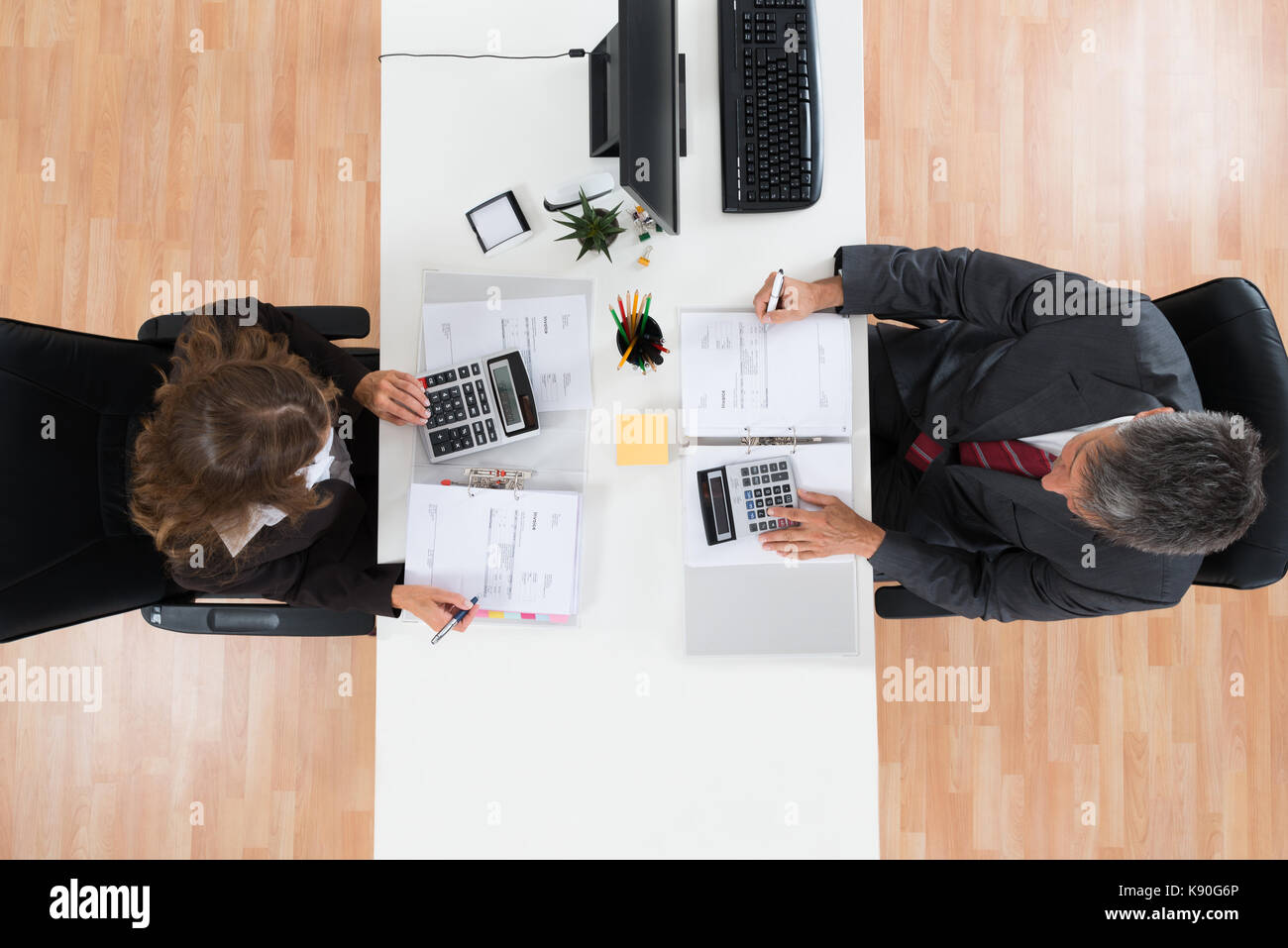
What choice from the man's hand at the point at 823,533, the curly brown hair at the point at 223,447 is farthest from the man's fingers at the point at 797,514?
the curly brown hair at the point at 223,447

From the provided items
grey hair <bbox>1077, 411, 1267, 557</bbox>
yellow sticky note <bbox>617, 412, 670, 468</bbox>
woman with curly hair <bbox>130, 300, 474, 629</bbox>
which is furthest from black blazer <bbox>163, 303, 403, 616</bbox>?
grey hair <bbox>1077, 411, 1267, 557</bbox>

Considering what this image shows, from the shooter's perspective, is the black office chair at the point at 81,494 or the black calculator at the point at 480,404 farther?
the black calculator at the point at 480,404

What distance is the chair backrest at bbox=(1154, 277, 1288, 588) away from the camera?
116 cm

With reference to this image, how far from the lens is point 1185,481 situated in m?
1.10

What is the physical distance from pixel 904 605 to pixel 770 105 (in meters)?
1.00

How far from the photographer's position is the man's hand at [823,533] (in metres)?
1.36

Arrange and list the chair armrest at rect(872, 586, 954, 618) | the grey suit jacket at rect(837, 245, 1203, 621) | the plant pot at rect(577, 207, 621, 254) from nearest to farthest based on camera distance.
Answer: the grey suit jacket at rect(837, 245, 1203, 621), the plant pot at rect(577, 207, 621, 254), the chair armrest at rect(872, 586, 954, 618)

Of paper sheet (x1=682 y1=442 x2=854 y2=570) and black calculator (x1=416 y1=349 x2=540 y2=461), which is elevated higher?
black calculator (x1=416 y1=349 x2=540 y2=461)

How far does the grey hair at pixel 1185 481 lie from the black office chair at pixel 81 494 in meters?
1.38

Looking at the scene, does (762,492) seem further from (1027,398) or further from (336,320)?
(336,320)

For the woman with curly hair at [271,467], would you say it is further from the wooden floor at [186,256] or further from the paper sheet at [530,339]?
the wooden floor at [186,256]

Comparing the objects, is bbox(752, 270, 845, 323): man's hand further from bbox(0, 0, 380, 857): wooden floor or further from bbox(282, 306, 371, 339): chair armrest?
bbox(0, 0, 380, 857): wooden floor

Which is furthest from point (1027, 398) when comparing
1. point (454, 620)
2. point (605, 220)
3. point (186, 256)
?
point (186, 256)
